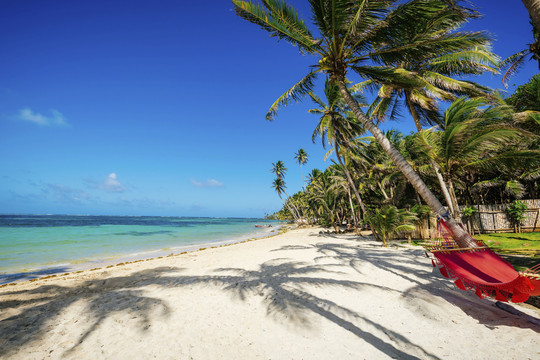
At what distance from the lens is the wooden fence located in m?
10.9

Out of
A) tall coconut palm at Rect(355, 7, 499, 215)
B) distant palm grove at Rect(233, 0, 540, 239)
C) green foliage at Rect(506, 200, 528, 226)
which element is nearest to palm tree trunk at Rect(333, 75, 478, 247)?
distant palm grove at Rect(233, 0, 540, 239)

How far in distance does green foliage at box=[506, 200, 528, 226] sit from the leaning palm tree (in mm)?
11034

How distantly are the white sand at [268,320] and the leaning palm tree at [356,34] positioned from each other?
2.66 metres

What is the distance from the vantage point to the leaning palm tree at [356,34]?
183 inches

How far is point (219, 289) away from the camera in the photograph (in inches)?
197

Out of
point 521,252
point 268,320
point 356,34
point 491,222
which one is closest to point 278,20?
point 356,34

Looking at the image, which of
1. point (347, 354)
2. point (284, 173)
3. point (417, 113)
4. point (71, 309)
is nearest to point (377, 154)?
point (417, 113)

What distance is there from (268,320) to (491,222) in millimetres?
14345

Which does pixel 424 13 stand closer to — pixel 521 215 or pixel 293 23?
pixel 293 23

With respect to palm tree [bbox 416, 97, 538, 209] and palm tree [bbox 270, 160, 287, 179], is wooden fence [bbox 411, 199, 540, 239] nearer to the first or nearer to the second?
palm tree [bbox 416, 97, 538, 209]

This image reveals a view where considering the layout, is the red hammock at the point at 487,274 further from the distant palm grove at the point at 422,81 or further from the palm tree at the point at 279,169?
the palm tree at the point at 279,169

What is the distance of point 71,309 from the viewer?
4.14 m

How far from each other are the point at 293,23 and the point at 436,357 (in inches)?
272

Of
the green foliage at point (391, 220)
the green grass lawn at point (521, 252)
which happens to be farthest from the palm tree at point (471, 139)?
the green foliage at point (391, 220)
